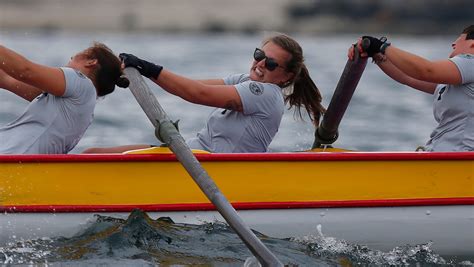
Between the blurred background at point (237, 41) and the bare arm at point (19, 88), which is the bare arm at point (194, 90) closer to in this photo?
the bare arm at point (19, 88)

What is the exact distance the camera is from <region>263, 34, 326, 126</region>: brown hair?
772 centimetres

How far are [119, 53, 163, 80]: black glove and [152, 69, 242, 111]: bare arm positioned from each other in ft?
0.13

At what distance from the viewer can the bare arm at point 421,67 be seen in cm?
721

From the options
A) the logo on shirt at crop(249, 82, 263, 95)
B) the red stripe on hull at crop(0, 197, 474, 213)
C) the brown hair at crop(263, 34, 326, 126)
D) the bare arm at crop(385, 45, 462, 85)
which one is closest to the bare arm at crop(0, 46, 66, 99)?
the red stripe on hull at crop(0, 197, 474, 213)

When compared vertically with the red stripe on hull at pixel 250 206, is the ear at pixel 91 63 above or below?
above

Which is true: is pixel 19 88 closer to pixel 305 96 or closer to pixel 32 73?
pixel 32 73

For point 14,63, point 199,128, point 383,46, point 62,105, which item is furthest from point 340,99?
point 199,128

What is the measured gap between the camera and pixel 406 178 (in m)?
7.32

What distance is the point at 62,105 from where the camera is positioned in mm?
7234

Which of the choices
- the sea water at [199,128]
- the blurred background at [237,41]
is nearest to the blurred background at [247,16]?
the blurred background at [237,41]

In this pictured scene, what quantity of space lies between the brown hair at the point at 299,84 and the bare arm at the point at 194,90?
0.58 metres

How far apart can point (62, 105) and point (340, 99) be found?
2188mm

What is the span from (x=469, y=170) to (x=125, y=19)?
50.5 m

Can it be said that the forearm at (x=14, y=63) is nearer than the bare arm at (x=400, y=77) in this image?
Yes
